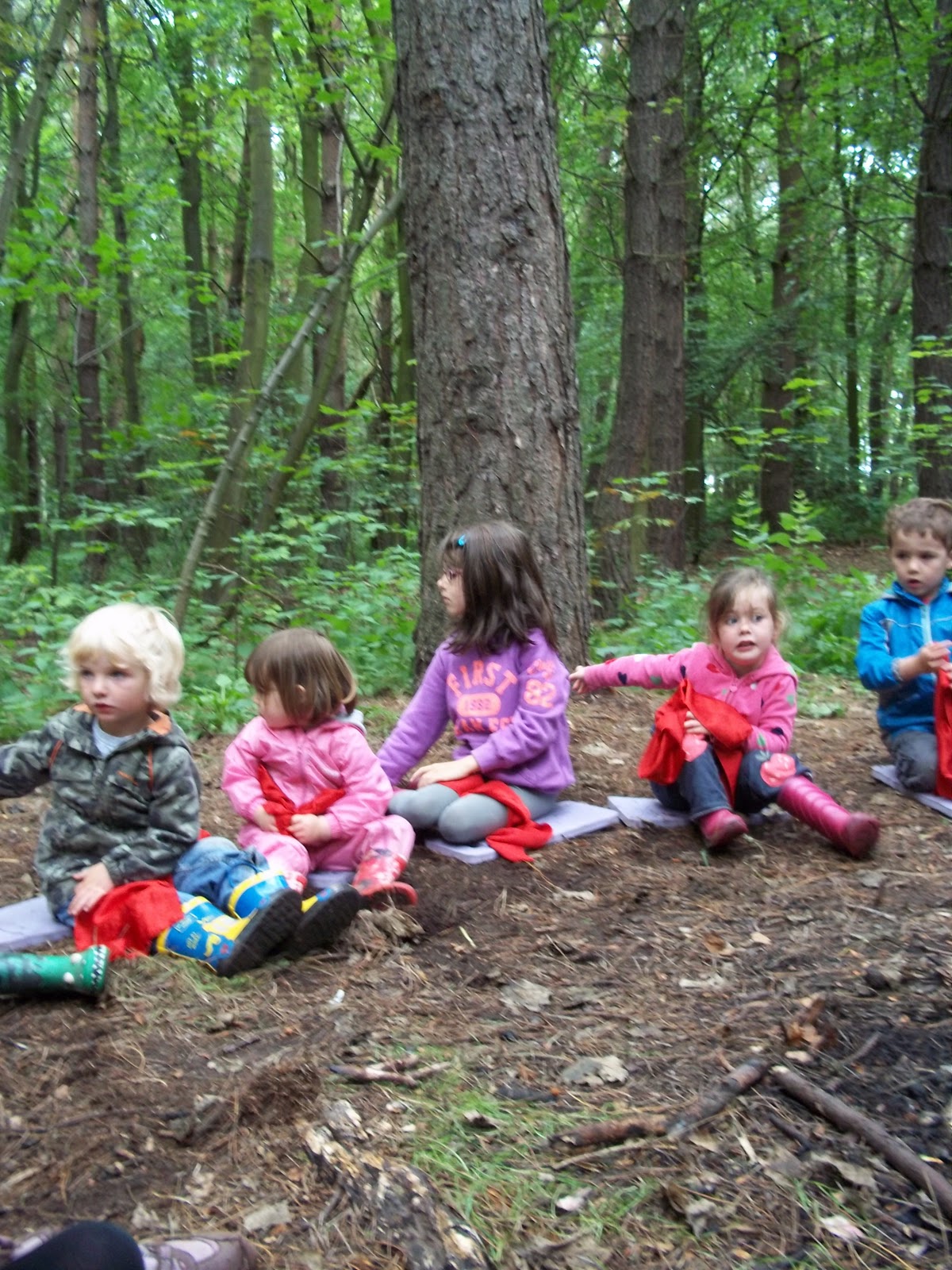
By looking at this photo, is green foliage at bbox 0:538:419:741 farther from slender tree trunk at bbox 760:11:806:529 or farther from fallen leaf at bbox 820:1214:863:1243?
slender tree trunk at bbox 760:11:806:529

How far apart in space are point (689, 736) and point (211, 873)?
72.8 inches

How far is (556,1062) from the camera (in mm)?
2316

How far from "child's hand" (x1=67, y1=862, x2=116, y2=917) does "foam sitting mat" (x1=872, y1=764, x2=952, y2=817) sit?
129 inches

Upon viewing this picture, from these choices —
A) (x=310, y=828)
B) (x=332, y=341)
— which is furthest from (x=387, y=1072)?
(x=332, y=341)

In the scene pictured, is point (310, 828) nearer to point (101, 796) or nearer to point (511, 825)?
point (101, 796)

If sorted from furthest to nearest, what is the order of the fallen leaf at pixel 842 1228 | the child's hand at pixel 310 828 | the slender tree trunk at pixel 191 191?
the slender tree trunk at pixel 191 191 < the child's hand at pixel 310 828 < the fallen leaf at pixel 842 1228

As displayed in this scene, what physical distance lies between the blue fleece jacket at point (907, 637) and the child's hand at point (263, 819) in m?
2.68

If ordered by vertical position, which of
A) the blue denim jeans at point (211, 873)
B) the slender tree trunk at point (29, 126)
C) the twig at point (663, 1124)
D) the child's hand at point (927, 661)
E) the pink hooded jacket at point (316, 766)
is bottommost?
the twig at point (663, 1124)

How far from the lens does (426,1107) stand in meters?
2.11

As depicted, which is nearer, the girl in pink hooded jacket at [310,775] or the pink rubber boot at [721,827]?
the girl in pink hooded jacket at [310,775]

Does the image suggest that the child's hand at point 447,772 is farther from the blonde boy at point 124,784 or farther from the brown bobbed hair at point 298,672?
the blonde boy at point 124,784

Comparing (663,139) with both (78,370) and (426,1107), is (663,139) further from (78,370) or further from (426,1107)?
(426,1107)

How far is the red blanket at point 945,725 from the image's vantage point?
14.0 ft

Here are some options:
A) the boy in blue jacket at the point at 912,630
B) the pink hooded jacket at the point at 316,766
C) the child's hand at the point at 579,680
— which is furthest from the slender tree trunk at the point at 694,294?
the pink hooded jacket at the point at 316,766
